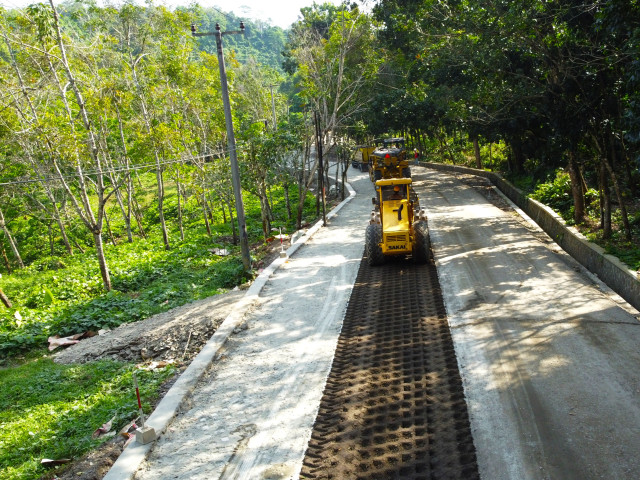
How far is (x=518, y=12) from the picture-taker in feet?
42.4

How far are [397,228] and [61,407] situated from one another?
809 cm

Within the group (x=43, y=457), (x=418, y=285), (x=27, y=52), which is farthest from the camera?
(x=27, y=52)

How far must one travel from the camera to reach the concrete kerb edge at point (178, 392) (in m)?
5.85

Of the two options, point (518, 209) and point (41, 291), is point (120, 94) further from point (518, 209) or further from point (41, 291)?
point (518, 209)

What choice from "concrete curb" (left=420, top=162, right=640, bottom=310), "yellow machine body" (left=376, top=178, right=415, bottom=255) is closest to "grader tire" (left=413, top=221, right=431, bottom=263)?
"yellow machine body" (left=376, top=178, right=415, bottom=255)

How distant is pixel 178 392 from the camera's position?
748 cm

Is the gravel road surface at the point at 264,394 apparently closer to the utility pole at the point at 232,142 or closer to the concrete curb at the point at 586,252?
the utility pole at the point at 232,142

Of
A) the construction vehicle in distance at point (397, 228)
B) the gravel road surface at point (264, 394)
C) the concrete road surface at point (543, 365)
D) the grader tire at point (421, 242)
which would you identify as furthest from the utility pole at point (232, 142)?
the concrete road surface at point (543, 365)

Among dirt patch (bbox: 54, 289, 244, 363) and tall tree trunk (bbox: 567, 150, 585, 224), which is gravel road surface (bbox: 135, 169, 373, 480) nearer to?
dirt patch (bbox: 54, 289, 244, 363)

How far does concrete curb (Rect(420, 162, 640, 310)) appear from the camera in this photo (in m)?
9.98

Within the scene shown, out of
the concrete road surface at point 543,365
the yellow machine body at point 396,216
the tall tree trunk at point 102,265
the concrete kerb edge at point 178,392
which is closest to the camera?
the concrete road surface at point 543,365

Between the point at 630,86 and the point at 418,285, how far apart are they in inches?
222

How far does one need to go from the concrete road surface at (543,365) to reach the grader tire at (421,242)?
546mm

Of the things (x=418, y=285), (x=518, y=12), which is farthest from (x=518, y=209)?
(x=418, y=285)
